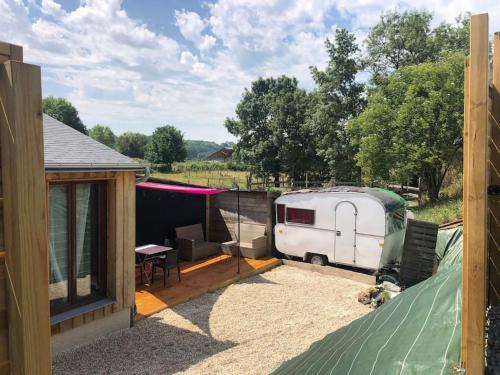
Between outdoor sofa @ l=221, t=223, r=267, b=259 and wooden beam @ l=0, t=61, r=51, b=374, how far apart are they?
31.2 feet

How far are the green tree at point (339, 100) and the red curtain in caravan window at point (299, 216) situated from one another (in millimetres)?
16230

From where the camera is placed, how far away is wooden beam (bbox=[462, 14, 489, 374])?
1.37m

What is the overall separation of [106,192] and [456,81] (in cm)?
1615

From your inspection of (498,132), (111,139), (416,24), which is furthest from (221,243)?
(111,139)

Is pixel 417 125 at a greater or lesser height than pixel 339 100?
lesser

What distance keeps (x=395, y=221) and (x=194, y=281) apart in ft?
15.7

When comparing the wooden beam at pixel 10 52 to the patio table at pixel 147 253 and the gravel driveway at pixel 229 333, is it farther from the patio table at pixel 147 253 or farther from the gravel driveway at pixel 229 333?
the patio table at pixel 147 253

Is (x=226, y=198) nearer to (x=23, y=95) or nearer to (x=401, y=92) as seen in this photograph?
(x=23, y=95)

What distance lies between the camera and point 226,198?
38.1 feet

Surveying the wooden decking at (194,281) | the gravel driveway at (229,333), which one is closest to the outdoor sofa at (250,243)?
the wooden decking at (194,281)

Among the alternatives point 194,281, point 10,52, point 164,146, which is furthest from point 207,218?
point 164,146

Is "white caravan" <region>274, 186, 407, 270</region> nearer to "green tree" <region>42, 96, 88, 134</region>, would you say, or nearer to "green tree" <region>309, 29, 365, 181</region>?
"green tree" <region>309, 29, 365, 181</region>

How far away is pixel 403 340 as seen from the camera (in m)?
2.05

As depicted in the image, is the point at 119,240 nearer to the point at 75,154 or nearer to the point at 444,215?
the point at 75,154
